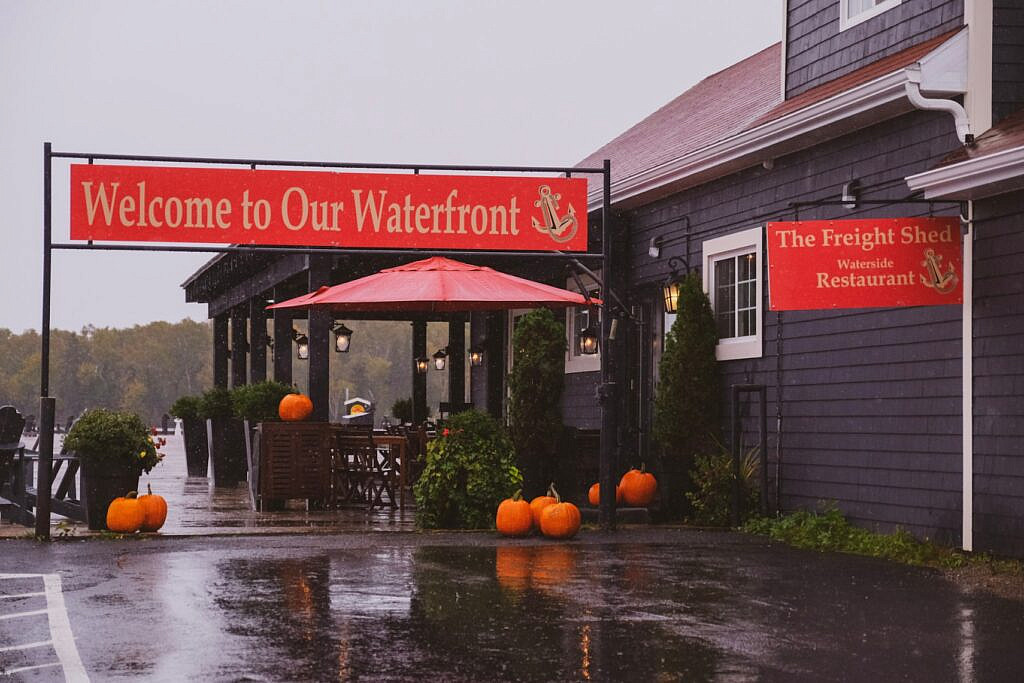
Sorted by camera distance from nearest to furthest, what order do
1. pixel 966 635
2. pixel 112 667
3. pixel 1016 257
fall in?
pixel 112 667
pixel 966 635
pixel 1016 257

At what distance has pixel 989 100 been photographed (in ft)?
37.2

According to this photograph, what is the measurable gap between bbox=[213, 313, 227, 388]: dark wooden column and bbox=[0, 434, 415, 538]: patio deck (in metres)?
10.6

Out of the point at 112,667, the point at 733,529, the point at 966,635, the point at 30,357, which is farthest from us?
the point at 30,357

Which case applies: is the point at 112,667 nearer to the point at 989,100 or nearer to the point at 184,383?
the point at 989,100

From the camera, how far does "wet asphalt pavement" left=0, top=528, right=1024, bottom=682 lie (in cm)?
664

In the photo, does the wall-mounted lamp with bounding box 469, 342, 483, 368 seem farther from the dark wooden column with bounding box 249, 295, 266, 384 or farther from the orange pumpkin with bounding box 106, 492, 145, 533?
the orange pumpkin with bounding box 106, 492, 145, 533

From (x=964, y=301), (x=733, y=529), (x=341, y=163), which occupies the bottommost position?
(x=733, y=529)

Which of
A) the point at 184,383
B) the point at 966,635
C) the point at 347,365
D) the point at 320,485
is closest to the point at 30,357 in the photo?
the point at 184,383

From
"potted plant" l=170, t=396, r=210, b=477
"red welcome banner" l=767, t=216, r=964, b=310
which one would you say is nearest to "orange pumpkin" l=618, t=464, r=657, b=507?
"red welcome banner" l=767, t=216, r=964, b=310

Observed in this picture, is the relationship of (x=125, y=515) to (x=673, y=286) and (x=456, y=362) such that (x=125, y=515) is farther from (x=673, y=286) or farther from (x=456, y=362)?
(x=456, y=362)

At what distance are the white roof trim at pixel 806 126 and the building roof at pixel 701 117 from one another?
36 centimetres

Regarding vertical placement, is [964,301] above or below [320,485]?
above

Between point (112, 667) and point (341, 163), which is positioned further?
point (341, 163)

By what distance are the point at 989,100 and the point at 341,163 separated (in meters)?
5.64
